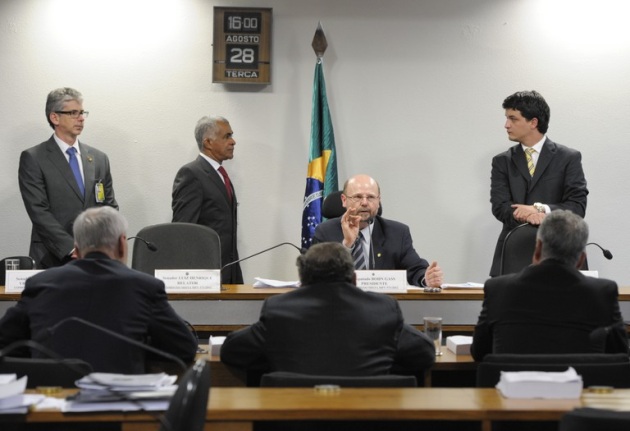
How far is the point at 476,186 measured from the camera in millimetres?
7246

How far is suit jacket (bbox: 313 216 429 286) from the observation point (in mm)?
5211

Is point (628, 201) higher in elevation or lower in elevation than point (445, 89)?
lower

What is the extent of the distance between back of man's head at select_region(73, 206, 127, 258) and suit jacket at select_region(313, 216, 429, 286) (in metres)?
1.88

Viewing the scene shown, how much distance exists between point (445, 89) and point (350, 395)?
4900 mm

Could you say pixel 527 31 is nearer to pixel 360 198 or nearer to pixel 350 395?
pixel 360 198

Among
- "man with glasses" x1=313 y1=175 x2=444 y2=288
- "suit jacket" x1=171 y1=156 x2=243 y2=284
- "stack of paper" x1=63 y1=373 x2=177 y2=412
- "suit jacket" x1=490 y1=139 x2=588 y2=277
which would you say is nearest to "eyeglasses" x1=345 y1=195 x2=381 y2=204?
"man with glasses" x1=313 y1=175 x2=444 y2=288

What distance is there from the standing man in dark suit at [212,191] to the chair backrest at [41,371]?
10.9ft

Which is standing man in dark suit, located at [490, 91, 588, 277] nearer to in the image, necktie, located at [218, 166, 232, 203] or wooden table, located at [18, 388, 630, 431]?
necktie, located at [218, 166, 232, 203]

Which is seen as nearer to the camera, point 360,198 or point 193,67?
point 360,198

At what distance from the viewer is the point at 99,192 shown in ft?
20.7

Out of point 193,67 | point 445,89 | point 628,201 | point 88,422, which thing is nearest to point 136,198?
point 193,67

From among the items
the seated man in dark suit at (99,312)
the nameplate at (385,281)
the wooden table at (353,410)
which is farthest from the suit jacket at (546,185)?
the wooden table at (353,410)

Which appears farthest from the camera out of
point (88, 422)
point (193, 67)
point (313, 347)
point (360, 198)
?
point (193, 67)

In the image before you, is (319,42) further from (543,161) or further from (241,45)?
(543,161)
